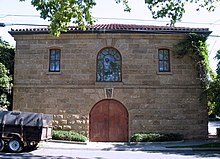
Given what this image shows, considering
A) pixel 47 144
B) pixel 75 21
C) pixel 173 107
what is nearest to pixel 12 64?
pixel 47 144

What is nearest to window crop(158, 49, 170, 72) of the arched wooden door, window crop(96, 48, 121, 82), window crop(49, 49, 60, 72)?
window crop(96, 48, 121, 82)

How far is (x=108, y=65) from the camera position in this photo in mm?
17359

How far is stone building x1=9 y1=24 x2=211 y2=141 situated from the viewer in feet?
55.0

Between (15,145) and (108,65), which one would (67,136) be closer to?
(15,145)

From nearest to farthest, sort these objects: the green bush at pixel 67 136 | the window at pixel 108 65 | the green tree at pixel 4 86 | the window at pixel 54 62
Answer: the green bush at pixel 67 136 < the green tree at pixel 4 86 < the window at pixel 108 65 < the window at pixel 54 62

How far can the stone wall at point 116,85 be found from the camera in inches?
660

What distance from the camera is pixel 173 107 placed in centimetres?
1691

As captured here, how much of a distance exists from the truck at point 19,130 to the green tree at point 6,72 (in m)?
4.89

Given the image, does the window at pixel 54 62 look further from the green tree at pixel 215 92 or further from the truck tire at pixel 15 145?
the green tree at pixel 215 92

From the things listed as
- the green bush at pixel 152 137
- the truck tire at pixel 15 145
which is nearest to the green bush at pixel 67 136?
the green bush at pixel 152 137

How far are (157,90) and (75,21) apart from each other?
8111mm

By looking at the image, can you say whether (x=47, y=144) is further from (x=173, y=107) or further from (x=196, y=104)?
(x=196, y=104)

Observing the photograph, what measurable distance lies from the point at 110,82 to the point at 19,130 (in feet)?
22.0

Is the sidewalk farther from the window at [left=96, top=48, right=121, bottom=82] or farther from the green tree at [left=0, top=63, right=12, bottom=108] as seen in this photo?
the green tree at [left=0, top=63, right=12, bottom=108]
